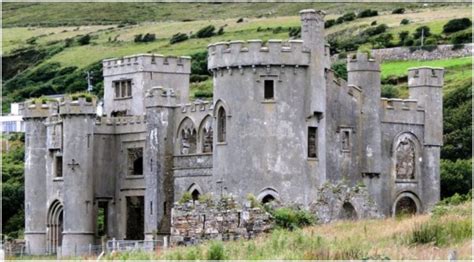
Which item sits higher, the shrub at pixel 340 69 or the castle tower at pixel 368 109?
the shrub at pixel 340 69

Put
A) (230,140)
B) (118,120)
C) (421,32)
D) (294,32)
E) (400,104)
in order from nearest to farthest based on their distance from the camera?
(230,140)
(400,104)
(118,120)
(421,32)
(294,32)

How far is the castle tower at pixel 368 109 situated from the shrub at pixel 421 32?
2158 inches

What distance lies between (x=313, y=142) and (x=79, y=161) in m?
12.1

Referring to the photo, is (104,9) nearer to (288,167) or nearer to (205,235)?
(288,167)

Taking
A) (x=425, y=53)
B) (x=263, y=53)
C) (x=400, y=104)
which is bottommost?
(x=400, y=104)

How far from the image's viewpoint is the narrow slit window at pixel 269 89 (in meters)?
55.5

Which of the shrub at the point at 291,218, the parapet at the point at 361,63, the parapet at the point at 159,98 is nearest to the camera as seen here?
the shrub at the point at 291,218

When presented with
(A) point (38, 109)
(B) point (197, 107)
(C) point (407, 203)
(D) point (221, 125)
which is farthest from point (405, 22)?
(D) point (221, 125)

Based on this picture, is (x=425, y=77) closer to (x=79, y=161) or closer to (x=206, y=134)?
(x=206, y=134)

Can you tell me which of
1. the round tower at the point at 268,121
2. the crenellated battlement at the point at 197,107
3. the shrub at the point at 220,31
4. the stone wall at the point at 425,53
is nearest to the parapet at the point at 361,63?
the round tower at the point at 268,121

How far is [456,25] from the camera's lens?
117 metres

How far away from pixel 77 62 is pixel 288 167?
80915mm

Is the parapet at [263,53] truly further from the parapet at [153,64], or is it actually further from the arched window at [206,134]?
the parapet at [153,64]

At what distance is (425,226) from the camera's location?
3388cm
